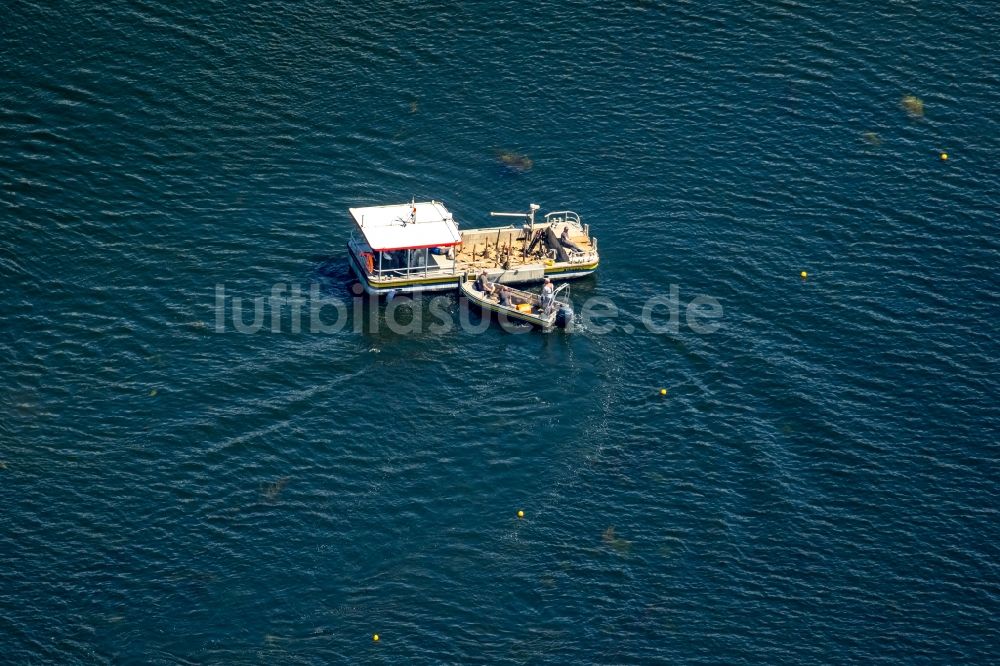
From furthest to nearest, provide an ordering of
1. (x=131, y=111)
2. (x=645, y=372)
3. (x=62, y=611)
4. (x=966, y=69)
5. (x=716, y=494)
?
(x=966, y=69) < (x=131, y=111) < (x=645, y=372) < (x=716, y=494) < (x=62, y=611)

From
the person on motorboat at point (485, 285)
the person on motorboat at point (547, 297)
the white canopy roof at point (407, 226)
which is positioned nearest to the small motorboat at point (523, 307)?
the person on motorboat at point (547, 297)

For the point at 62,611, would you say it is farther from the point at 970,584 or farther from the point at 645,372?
the point at 970,584

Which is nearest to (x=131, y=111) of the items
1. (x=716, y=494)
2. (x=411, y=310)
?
(x=411, y=310)

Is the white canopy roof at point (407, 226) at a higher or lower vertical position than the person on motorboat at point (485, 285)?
higher

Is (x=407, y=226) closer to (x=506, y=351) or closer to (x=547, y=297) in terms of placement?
(x=547, y=297)

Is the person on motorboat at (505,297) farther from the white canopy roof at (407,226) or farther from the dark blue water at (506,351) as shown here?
the white canopy roof at (407,226)

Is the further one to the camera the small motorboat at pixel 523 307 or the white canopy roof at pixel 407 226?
the white canopy roof at pixel 407 226

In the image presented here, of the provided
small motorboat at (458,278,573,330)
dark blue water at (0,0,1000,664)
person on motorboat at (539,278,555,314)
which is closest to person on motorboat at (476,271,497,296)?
small motorboat at (458,278,573,330)
